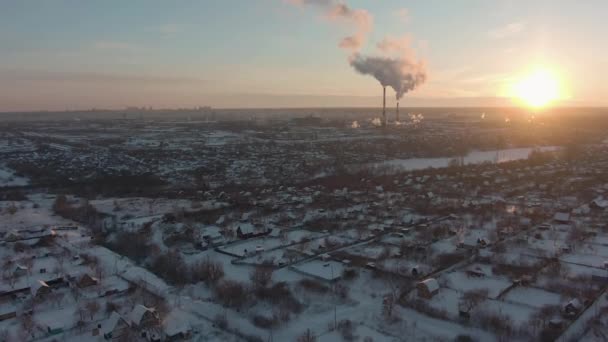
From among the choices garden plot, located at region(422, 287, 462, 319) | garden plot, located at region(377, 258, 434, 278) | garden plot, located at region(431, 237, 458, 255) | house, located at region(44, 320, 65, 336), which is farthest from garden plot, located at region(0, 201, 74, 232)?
garden plot, located at region(422, 287, 462, 319)

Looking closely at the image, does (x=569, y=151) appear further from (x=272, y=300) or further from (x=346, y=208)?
(x=272, y=300)

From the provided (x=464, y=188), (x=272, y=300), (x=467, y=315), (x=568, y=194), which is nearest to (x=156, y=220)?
(x=272, y=300)

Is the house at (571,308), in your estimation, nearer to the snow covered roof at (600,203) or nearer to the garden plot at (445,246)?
the garden plot at (445,246)

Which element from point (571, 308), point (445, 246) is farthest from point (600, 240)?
point (571, 308)

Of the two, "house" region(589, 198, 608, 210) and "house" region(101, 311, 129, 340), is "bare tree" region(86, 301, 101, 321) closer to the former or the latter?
"house" region(101, 311, 129, 340)

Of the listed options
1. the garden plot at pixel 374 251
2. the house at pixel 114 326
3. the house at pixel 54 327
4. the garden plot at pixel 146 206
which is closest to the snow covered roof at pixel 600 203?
the garden plot at pixel 374 251

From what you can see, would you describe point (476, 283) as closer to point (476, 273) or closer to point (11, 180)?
point (476, 273)

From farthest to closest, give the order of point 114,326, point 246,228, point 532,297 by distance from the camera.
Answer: point 246,228 → point 532,297 → point 114,326
